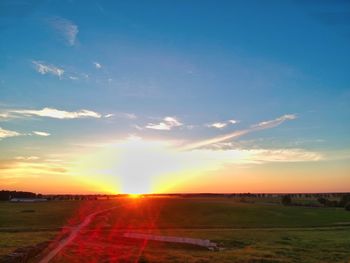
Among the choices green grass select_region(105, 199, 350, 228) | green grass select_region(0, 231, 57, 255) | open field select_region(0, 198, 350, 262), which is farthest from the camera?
green grass select_region(105, 199, 350, 228)

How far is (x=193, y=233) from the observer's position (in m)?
64.5

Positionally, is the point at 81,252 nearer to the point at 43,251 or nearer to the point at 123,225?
the point at 43,251

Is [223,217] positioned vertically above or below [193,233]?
above

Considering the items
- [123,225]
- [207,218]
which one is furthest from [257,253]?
[207,218]

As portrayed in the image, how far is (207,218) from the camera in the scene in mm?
93750

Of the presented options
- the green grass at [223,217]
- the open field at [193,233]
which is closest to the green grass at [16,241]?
the open field at [193,233]

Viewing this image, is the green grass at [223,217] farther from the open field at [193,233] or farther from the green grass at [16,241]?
the green grass at [16,241]

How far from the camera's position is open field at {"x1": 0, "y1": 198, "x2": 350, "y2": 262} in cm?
4125

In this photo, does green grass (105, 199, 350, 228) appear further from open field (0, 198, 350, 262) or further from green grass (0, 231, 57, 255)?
green grass (0, 231, 57, 255)

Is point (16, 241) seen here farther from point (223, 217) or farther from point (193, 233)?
point (223, 217)

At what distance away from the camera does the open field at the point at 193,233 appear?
135 ft

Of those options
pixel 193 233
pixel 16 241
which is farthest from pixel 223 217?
pixel 16 241

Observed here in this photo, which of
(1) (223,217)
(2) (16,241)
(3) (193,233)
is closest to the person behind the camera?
(2) (16,241)

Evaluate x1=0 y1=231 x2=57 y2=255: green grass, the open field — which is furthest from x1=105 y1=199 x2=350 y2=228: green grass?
x1=0 y1=231 x2=57 y2=255: green grass
